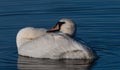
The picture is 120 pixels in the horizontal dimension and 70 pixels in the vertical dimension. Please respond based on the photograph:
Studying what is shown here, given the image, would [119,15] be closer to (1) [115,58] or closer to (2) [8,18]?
(2) [8,18]

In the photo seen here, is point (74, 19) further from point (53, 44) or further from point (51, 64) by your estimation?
point (51, 64)

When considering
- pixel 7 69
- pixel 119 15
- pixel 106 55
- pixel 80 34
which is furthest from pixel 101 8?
pixel 7 69

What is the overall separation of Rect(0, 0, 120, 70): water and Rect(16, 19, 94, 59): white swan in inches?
6.0

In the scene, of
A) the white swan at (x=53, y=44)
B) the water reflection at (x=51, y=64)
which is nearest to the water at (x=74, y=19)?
the water reflection at (x=51, y=64)

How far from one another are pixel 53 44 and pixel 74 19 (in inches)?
126

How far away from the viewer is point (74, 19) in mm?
17953

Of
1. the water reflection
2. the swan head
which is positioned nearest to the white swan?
the swan head

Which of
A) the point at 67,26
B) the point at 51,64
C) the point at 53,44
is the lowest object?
the point at 51,64

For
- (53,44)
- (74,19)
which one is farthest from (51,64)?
(74,19)

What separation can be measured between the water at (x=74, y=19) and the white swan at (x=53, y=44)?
0.15 m

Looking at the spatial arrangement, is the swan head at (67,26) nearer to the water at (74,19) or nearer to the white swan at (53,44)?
the white swan at (53,44)

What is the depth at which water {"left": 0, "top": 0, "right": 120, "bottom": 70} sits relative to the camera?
14359 millimetres

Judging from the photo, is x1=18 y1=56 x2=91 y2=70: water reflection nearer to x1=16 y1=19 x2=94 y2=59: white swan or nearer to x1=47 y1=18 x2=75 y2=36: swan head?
x1=16 y1=19 x2=94 y2=59: white swan

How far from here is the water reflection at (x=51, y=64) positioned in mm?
14078
